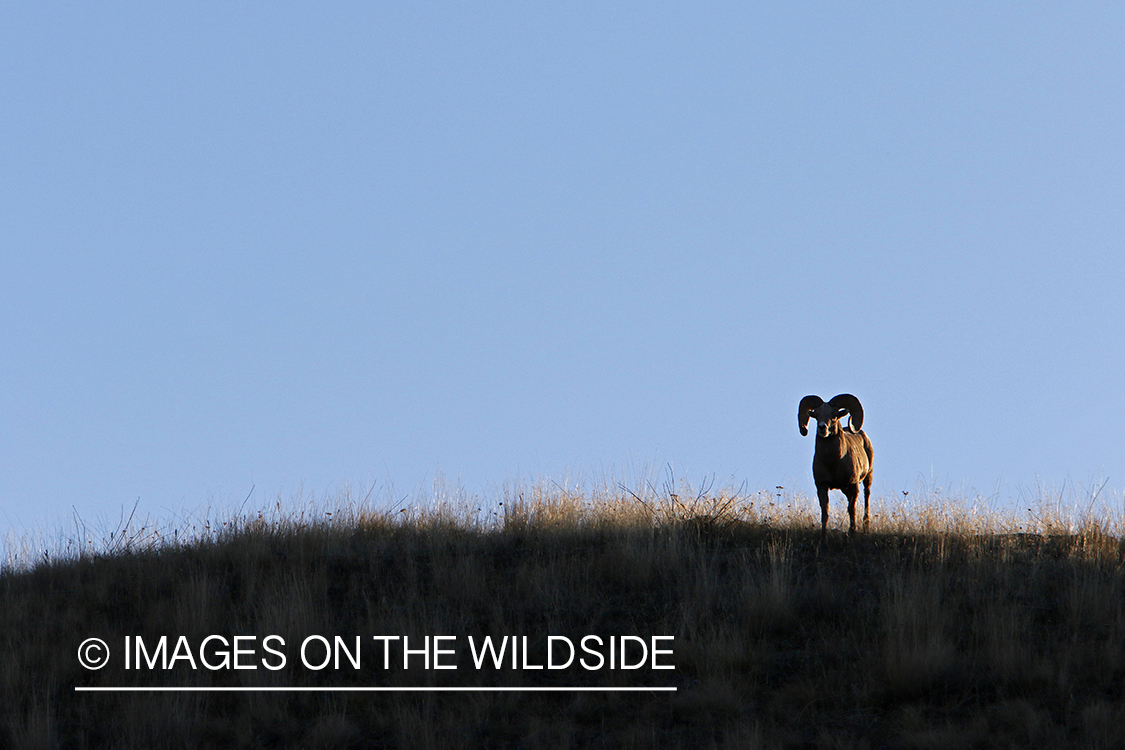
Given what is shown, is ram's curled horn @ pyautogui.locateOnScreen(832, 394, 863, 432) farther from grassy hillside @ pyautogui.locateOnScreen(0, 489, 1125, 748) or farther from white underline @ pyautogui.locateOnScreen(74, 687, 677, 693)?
white underline @ pyautogui.locateOnScreen(74, 687, 677, 693)

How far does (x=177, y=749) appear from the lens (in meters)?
8.71

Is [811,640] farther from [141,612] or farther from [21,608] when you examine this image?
[21,608]

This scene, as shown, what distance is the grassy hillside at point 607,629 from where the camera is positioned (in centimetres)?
880

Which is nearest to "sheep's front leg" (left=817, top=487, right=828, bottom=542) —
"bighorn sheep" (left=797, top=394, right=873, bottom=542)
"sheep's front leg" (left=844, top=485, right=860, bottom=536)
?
"bighorn sheep" (left=797, top=394, right=873, bottom=542)

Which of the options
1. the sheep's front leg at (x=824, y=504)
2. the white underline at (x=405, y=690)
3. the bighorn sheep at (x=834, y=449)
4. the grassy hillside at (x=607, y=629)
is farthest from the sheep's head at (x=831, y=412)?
the white underline at (x=405, y=690)

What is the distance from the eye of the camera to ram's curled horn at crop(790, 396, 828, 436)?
12.8 m

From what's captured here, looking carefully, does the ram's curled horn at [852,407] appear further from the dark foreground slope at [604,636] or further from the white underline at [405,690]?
the white underline at [405,690]

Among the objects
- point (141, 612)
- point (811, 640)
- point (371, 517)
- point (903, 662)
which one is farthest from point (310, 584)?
point (903, 662)

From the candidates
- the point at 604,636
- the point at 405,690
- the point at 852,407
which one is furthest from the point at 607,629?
the point at 852,407

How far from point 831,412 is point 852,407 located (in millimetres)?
470

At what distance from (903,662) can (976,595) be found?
2078mm

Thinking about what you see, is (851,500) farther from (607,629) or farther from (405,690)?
(405,690)

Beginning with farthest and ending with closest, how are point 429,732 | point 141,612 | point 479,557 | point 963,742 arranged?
point 479,557 < point 141,612 < point 429,732 < point 963,742

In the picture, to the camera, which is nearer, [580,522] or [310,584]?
[310,584]
